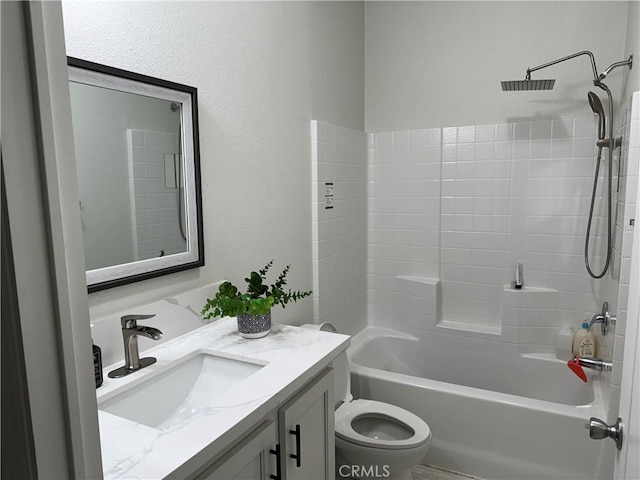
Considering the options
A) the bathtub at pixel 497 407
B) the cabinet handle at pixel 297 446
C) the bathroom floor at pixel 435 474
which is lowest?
the bathroom floor at pixel 435 474

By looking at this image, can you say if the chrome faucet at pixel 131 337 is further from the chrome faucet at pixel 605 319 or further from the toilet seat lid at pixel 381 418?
the chrome faucet at pixel 605 319

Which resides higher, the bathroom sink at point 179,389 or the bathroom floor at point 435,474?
the bathroom sink at point 179,389

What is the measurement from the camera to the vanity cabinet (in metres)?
1.09

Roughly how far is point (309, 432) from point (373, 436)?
0.88m

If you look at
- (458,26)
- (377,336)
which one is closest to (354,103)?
(458,26)

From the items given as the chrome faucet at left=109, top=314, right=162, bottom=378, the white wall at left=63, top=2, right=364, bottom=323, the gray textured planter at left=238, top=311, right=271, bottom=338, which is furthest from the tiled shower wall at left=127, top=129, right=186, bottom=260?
the gray textured planter at left=238, top=311, right=271, bottom=338

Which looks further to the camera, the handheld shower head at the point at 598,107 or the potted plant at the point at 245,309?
the handheld shower head at the point at 598,107

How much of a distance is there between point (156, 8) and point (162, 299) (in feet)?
3.18

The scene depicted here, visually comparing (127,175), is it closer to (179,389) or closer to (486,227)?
(179,389)

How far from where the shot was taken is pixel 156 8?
1.49 metres

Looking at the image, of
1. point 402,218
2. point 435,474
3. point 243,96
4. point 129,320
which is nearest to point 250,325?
point 129,320

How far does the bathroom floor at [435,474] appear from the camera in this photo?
2.27m

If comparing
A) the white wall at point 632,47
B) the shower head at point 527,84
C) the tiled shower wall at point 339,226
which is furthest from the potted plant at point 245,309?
the white wall at point 632,47

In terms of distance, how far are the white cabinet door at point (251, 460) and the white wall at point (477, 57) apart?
7.51ft
